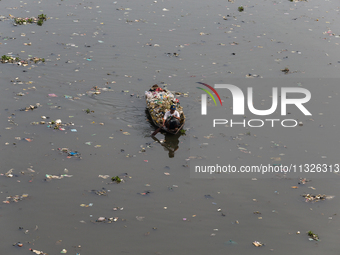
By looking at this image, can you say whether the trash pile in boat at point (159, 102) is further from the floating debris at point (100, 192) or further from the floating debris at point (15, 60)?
the floating debris at point (15, 60)

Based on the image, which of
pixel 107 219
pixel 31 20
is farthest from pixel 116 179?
pixel 31 20

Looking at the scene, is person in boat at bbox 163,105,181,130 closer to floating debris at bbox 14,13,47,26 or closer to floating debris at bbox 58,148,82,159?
floating debris at bbox 58,148,82,159

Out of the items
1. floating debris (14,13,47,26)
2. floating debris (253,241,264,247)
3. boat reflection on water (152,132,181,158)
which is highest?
floating debris (14,13,47,26)

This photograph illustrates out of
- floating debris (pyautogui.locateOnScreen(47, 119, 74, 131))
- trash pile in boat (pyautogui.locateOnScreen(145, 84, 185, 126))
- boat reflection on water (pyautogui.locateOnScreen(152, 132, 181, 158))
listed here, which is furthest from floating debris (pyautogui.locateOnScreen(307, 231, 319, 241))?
floating debris (pyautogui.locateOnScreen(47, 119, 74, 131))

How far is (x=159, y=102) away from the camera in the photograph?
15.6 m

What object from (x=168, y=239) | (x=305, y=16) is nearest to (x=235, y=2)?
(x=305, y=16)

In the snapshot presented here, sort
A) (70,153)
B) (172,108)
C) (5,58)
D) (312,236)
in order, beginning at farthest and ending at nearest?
1. (5,58)
2. (172,108)
3. (70,153)
4. (312,236)

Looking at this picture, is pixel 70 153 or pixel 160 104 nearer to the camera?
pixel 70 153

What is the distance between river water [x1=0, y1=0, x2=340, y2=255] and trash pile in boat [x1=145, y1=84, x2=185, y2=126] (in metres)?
0.62

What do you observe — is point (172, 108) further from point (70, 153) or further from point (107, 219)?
point (107, 219)

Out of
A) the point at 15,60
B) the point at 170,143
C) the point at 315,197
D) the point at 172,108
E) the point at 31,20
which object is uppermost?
the point at 31,20

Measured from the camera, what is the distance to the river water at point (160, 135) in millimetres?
10492

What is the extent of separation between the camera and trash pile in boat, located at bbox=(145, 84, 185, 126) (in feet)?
50.0

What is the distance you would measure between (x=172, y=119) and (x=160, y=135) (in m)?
0.88
